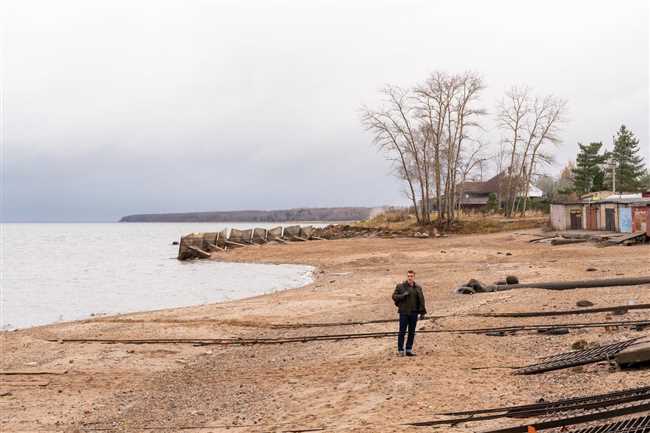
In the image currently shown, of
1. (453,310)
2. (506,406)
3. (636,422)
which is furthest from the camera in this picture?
(453,310)

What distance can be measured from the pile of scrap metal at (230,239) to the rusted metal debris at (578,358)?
47.6 metres

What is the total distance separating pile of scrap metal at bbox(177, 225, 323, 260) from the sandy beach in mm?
33493

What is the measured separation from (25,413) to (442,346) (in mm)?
7902

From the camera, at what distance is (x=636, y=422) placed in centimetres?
748

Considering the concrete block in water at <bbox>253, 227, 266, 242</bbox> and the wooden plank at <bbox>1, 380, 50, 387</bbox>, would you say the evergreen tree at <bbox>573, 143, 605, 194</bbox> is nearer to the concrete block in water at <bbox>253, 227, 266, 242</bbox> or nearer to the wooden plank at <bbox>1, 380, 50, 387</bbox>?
the concrete block in water at <bbox>253, 227, 266, 242</bbox>

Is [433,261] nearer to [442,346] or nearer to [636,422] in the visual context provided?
[442,346]

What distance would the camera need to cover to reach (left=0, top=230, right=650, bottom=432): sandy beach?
1062cm

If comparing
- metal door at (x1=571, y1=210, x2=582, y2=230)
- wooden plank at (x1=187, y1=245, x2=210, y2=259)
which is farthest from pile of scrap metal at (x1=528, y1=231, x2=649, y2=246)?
wooden plank at (x1=187, y1=245, x2=210, y2=259)

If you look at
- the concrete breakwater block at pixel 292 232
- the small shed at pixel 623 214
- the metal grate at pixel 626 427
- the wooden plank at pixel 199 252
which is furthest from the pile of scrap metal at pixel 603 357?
the concrete breakwater block at pixel 292 232

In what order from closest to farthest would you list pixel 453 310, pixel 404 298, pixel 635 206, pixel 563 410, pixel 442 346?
1. pixel 563 410
2. pixel 404 298
3. pixel 442 346
4. pixel 453 310
5. pixel 635 206

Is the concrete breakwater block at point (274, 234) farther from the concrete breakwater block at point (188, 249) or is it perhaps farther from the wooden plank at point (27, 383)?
the wooden plank at point (27, 383)

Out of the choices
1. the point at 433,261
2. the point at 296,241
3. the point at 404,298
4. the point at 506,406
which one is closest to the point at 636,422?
the point at 506,406

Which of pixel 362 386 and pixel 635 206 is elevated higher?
pixel 635 206

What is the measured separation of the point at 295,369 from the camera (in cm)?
1404
